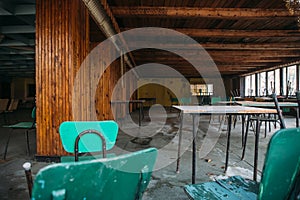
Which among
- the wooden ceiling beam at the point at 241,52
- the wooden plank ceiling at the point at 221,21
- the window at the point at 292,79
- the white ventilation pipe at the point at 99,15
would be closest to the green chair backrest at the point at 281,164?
the white ventilation pipe at the point at 99,15

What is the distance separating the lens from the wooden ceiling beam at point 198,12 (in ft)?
15.6

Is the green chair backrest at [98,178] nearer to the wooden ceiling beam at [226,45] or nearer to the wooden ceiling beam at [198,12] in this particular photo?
the wooden ceiling beam at [198,12]

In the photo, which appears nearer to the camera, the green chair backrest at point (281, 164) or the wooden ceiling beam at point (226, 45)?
the green chair backrest at point (281, 164)

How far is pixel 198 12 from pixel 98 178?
16.3ft

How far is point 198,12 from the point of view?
15.9 ft

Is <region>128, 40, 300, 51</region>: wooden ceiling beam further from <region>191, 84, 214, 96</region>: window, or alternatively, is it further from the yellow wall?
the yellow wall

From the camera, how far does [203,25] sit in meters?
6.20

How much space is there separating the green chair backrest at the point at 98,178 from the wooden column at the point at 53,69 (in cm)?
279

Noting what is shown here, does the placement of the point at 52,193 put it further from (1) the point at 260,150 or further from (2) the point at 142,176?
(1) the point at 260,150

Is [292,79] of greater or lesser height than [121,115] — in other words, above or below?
above

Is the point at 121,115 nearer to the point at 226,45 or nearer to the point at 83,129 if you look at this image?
the point at 226,45

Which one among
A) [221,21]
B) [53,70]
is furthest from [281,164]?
[221,21]

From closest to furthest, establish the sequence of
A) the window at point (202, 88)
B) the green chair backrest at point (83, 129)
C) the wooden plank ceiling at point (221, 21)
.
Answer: the green chair backrest at point (83, 129), the wooden plank ceiling at point (221, 21), the window at point (202, 88)

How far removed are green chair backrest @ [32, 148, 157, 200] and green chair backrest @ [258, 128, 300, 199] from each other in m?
0.36
